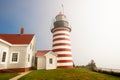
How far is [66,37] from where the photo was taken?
85.1 ft

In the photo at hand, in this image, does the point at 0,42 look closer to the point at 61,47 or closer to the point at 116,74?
the point at 61,47

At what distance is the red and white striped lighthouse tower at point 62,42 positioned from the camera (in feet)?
80.0

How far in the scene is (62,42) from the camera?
2508 centimetres

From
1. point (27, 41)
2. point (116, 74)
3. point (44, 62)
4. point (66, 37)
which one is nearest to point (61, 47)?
point (66, 37)

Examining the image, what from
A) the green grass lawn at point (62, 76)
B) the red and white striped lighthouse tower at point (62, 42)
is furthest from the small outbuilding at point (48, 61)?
the green grass lawn at point (62, 76)

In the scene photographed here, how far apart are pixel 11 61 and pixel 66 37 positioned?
1197 centimetres

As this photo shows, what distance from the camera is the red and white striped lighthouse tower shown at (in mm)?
24375

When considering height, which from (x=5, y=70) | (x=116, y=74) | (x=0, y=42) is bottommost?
(x=116, y=74)

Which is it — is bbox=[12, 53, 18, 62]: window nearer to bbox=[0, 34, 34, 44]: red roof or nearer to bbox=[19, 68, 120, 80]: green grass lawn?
bbox=[0, 34, 34, 44]: red roof

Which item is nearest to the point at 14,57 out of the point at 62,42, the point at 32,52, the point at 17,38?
the point at 17,38

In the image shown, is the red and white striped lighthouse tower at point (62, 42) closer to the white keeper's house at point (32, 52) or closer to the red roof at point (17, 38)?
the white keeper's house at point (32, 52)

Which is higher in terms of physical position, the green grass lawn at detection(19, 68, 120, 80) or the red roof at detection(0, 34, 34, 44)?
the red roof at detection(0, 34, 34, 44)

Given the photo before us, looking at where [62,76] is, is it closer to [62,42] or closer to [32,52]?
[62,42]

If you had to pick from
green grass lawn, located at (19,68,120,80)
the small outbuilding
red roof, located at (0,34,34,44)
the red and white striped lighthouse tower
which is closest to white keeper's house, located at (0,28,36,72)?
red roof, located at (0,34,34,44)
